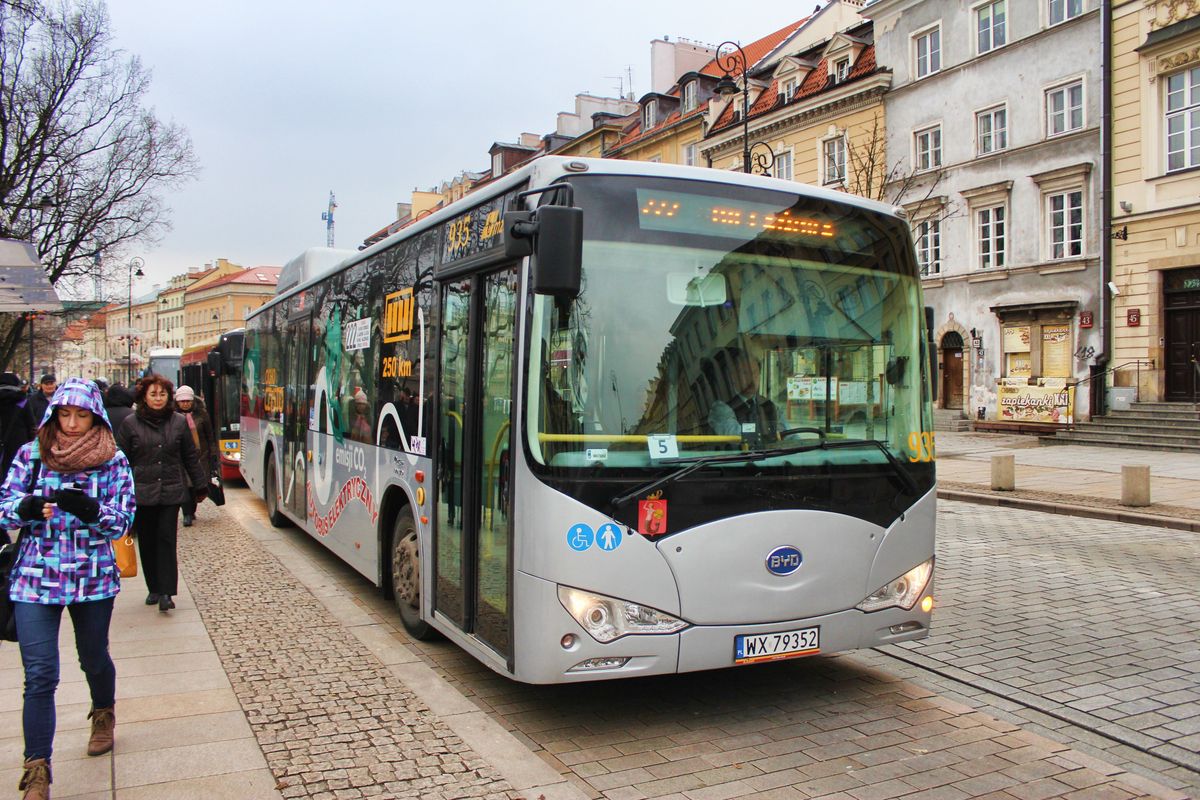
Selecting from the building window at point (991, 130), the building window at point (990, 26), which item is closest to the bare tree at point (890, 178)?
the building window at point (991, 130)

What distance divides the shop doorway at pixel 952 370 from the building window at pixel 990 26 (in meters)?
9.02

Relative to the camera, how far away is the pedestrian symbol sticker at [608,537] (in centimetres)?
462

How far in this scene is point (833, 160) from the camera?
35.6m

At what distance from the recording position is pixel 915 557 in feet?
17.8

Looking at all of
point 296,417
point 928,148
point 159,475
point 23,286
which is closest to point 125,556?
point 159,475

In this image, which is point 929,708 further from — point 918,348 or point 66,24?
point 66,24

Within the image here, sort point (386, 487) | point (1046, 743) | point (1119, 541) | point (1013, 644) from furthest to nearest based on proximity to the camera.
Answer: point (1119, 541)
point (386, 487)
point (1013, 644)
point (1046, 743)

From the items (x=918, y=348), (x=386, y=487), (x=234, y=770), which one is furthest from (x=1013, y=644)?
(x=234, y=770)

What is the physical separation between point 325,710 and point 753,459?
106 inches

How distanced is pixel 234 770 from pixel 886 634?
3400 mm

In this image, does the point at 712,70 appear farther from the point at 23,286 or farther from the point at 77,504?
the point at 77,504

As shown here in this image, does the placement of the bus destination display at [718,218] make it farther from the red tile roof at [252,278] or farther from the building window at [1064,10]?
the red tile roof at [252,278]

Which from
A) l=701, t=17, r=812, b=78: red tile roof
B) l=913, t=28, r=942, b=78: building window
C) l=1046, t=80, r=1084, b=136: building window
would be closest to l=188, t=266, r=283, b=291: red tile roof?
l=701, t=17, r=812, b=78: red tile roof

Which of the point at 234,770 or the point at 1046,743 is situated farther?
the point at 1046,743
